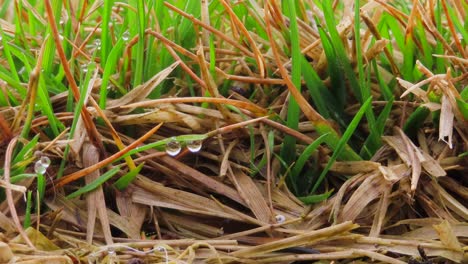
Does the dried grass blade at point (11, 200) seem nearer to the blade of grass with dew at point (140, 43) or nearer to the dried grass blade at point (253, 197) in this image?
the blade of grass with dew at point (140, 43)

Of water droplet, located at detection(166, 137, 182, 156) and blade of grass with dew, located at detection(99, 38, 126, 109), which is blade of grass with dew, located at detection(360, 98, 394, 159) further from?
blade of grass with dew, located at detection(99, 38, 126, 109)

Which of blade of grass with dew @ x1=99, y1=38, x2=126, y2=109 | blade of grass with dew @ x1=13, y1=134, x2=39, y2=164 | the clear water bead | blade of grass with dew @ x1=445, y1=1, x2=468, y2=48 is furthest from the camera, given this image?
blade of grass with dew @ x1=445, y1=1, x2=468, y2=48

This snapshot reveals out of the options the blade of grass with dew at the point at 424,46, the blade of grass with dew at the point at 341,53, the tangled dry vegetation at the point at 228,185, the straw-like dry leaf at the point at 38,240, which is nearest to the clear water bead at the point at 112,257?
the tangled dry vegetation at the point at 228,185

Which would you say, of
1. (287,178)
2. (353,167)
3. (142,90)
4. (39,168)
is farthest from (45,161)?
(353,167)

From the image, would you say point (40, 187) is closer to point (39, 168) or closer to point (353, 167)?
point (39, 168)

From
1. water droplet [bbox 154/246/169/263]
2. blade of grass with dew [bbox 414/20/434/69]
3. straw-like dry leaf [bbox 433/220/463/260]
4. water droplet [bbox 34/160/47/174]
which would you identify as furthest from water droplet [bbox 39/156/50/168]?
blade of grass with dew [bbox 414/20/434/69]
